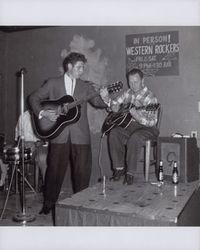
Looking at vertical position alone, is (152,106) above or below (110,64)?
below

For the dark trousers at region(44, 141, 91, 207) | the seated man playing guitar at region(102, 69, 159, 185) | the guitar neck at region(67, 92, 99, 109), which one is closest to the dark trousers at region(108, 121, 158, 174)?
the seated man playing guitar at region(102, 69, 159, 185)

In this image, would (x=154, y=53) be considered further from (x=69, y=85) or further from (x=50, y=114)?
(x=50, y=114)

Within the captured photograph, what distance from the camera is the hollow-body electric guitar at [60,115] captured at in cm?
296

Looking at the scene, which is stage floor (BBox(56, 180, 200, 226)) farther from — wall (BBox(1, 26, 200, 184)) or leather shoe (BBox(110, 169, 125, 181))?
wall (BBox(1, 26, 200, 184))

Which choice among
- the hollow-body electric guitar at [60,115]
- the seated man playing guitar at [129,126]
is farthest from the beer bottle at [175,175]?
the hollow-body electric guitar at [60,115]

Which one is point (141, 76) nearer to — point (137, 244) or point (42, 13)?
point (42, 13)

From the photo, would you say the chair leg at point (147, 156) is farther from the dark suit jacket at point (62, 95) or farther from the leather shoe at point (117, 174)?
the dark suit jacket at point (62, 95)

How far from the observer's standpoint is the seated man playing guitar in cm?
309

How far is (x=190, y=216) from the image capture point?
2.49m

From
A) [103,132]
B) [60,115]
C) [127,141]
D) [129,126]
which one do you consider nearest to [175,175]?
[127,141]

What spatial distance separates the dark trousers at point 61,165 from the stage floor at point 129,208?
38 centimetres

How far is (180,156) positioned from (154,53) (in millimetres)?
1237

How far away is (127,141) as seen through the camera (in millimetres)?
3174

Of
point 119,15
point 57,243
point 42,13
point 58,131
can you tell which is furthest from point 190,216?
point 42,13
